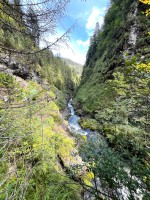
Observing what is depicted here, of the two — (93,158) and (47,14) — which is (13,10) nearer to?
(47,14)

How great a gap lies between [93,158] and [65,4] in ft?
9.00

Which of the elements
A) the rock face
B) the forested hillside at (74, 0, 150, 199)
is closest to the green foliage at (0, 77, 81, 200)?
the rock face

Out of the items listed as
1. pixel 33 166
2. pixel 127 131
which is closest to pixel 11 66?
pixel 33 166

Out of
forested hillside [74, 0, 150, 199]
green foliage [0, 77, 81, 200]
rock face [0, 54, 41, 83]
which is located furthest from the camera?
rock face [0, 54, 41, 83]

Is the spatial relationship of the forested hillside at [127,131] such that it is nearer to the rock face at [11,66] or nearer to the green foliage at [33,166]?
the green foliage at [33,166]

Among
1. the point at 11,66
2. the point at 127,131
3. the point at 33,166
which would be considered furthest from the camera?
the point at 127,131

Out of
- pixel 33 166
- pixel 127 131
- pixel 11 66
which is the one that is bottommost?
pixel 33 166

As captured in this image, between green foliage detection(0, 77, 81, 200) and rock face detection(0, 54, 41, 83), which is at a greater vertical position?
rock face detection(0, 54, 41, 83)

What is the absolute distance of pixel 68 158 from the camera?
3.26 meters

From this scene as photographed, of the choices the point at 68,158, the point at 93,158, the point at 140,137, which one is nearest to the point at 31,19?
the point at 93,158

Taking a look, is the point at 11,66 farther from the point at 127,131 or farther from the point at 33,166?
the point at 127,131

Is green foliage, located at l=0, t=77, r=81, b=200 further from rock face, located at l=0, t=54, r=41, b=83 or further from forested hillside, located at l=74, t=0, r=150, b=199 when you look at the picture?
forested hillside, located at l=74, t=0, r=150, b=199

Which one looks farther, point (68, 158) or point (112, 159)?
point (68, 158)

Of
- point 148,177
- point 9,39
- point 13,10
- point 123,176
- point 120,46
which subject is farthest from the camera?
point 120,46
